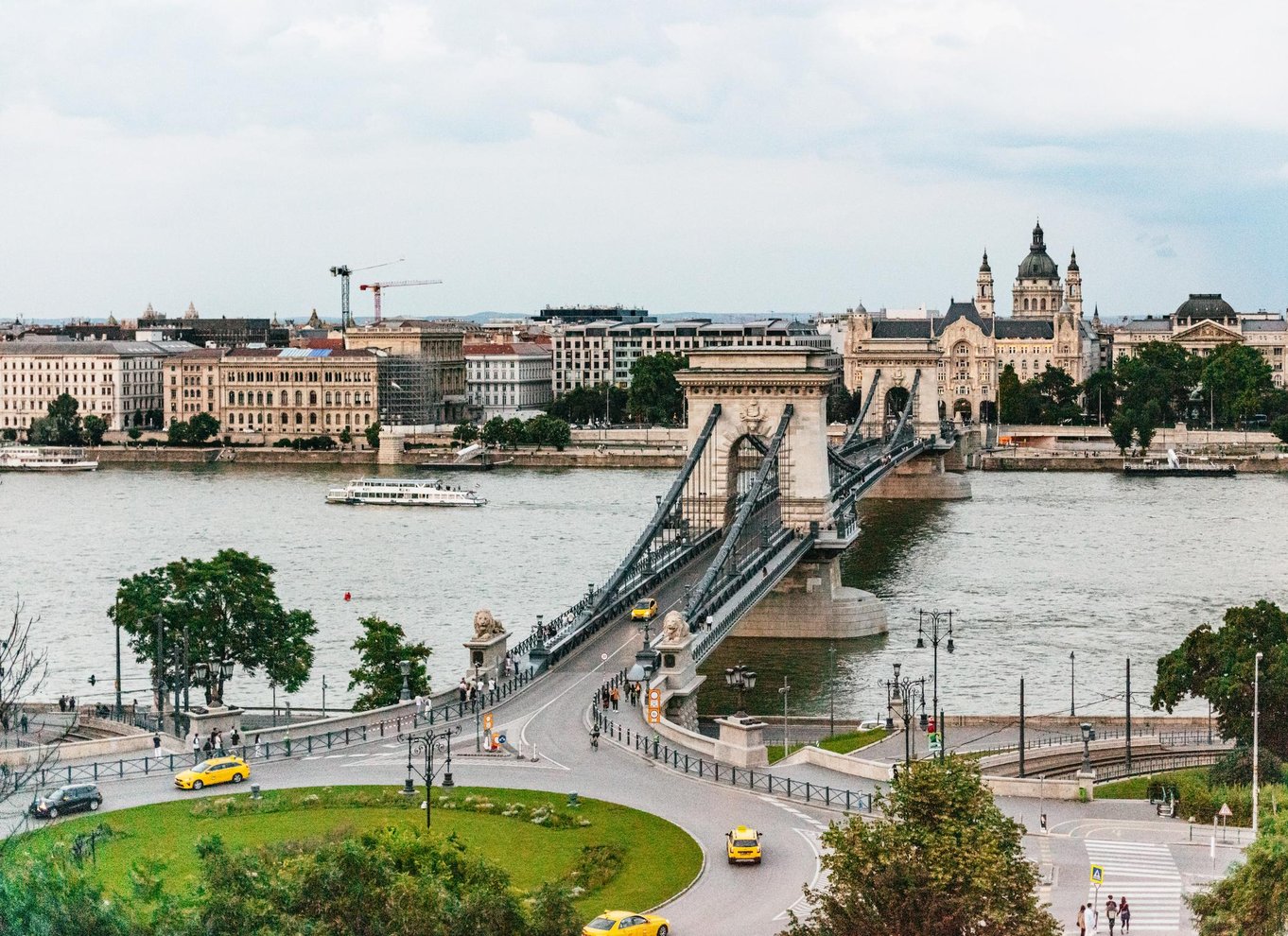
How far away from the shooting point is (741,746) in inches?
1288

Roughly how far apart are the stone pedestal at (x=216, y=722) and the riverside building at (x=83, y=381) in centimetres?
10741

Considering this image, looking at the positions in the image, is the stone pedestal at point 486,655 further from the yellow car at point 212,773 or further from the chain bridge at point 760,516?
the yellow car at point 212,773

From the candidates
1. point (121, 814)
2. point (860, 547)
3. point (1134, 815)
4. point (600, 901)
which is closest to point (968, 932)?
point (600, 901)

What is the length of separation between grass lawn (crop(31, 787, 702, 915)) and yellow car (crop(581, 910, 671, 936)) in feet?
3.49

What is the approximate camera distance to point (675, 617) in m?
38.5

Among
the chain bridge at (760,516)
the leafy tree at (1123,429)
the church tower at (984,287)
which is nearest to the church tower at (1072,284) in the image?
the church tower at (984,287)

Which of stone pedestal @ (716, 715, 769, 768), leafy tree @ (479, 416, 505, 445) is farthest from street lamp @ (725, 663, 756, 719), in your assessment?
leafy tree @ (479, 416, 505, 445)

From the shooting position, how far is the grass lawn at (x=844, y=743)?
36716mm

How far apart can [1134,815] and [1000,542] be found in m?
46.9

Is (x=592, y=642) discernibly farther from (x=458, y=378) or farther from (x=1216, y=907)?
(x=458, y=378)

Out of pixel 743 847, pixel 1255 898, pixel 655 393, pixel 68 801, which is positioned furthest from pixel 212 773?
pixel 655 393

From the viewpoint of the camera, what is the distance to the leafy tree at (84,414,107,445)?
132 metres

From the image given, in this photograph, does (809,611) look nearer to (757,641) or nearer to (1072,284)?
(757,641)

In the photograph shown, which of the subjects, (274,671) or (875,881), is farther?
(274,671)
